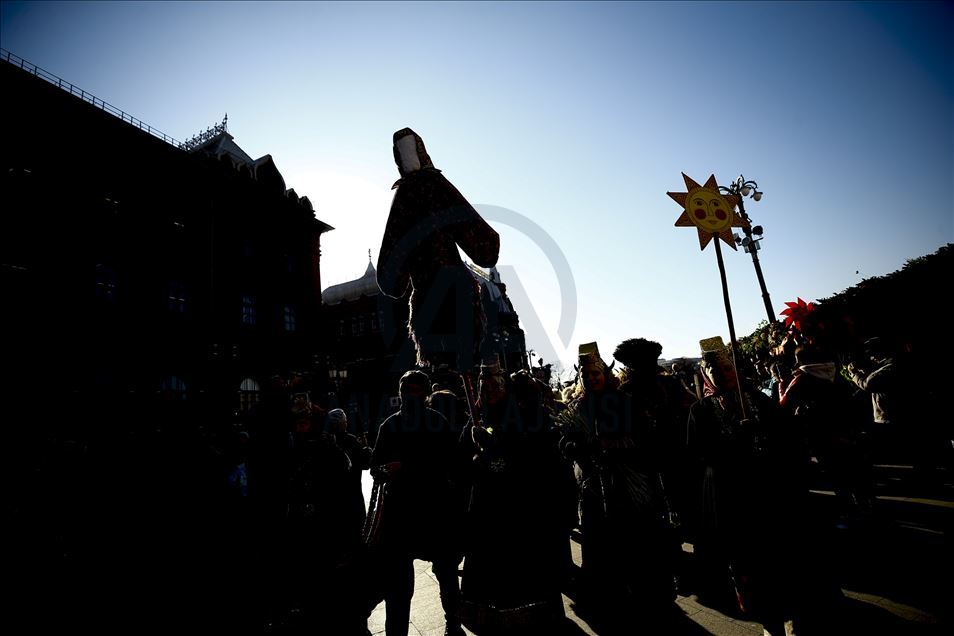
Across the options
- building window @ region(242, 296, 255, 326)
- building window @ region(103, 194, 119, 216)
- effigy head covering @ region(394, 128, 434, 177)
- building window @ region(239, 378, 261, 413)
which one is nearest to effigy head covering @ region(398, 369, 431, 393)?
effigy head covering @ region(394, 128, 434, 177)

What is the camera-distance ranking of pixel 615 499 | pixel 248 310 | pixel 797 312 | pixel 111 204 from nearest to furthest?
pixel 615 499
pixel 797 312
pixel 111 204
pixel 248 310

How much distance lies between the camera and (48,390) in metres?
14.8

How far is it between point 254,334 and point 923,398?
2473cm

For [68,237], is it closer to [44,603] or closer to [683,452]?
[44,603]

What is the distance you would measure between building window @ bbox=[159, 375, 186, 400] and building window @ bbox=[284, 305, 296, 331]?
6.46m

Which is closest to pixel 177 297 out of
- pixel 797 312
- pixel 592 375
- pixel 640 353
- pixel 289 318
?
pixel 289 318

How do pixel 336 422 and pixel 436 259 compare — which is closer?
pixel 436 259

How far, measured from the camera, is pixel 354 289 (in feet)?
137

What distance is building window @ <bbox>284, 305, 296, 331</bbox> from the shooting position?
24.6 m

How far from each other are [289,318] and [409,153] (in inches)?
939

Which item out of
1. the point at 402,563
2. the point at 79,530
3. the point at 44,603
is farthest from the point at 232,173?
the point at 402,563

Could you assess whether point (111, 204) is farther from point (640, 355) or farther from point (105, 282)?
point (640, 355)

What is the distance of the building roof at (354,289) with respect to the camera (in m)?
40.2

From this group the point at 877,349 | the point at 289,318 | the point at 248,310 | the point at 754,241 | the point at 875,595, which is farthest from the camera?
the point at 289,318
